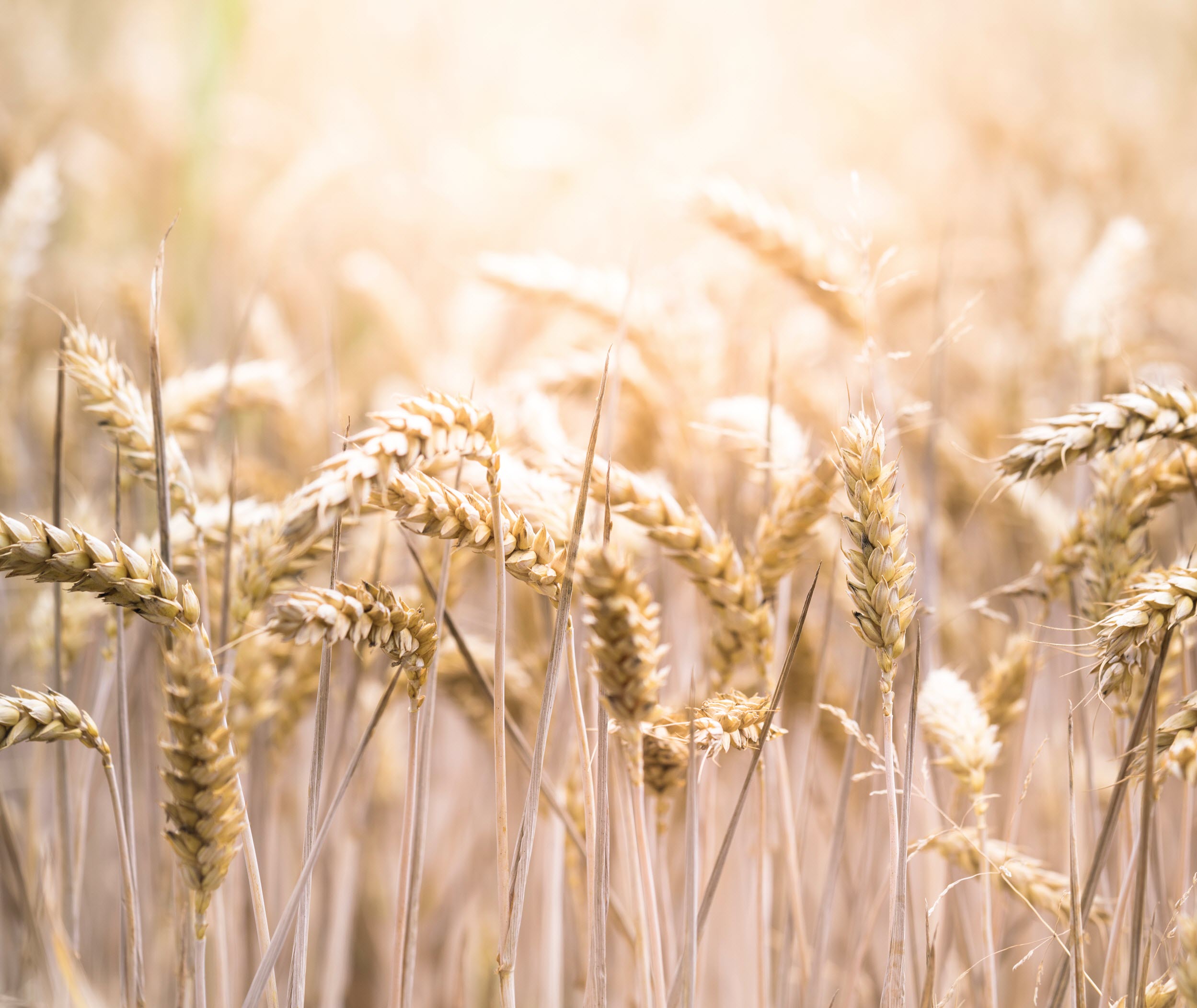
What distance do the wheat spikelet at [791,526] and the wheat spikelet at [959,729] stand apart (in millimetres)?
171

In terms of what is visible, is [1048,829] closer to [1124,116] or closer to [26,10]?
[1124,116]

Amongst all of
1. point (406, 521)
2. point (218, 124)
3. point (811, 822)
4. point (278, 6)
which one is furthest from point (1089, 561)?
point (278, 6)

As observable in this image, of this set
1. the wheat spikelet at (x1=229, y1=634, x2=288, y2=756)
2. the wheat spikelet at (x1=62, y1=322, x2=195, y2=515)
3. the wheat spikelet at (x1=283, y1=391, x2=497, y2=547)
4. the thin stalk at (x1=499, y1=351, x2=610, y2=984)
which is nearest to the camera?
the wheat spikelet at (x1=283, y1=391, x2=497, y2=547)

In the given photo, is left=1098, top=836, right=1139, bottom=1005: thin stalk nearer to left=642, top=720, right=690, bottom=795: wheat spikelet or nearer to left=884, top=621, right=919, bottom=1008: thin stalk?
left=884, top=621, right=919, bottom=1008: thin stalk

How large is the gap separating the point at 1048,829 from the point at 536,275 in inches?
41.9

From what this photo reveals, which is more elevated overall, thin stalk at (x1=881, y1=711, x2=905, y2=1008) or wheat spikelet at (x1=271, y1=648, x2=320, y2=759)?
wheat spikelet at (x1=271, y1=648, x2=320, y2=759)

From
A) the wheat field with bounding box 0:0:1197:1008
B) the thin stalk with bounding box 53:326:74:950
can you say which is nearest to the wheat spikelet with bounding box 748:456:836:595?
the wheat field with bounding box 0:0:1197:1008

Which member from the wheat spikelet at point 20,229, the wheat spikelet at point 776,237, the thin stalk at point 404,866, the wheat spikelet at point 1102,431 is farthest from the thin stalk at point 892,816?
the wheat spikelet at point 20,229

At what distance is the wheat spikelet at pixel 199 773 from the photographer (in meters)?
0.43

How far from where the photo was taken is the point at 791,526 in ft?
2.16

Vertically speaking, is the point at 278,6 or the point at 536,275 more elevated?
the point at 278,6

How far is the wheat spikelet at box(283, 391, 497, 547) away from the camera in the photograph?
0.38m

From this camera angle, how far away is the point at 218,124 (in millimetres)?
2207

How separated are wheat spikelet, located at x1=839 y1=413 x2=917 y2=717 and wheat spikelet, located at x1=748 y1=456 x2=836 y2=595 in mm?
120
